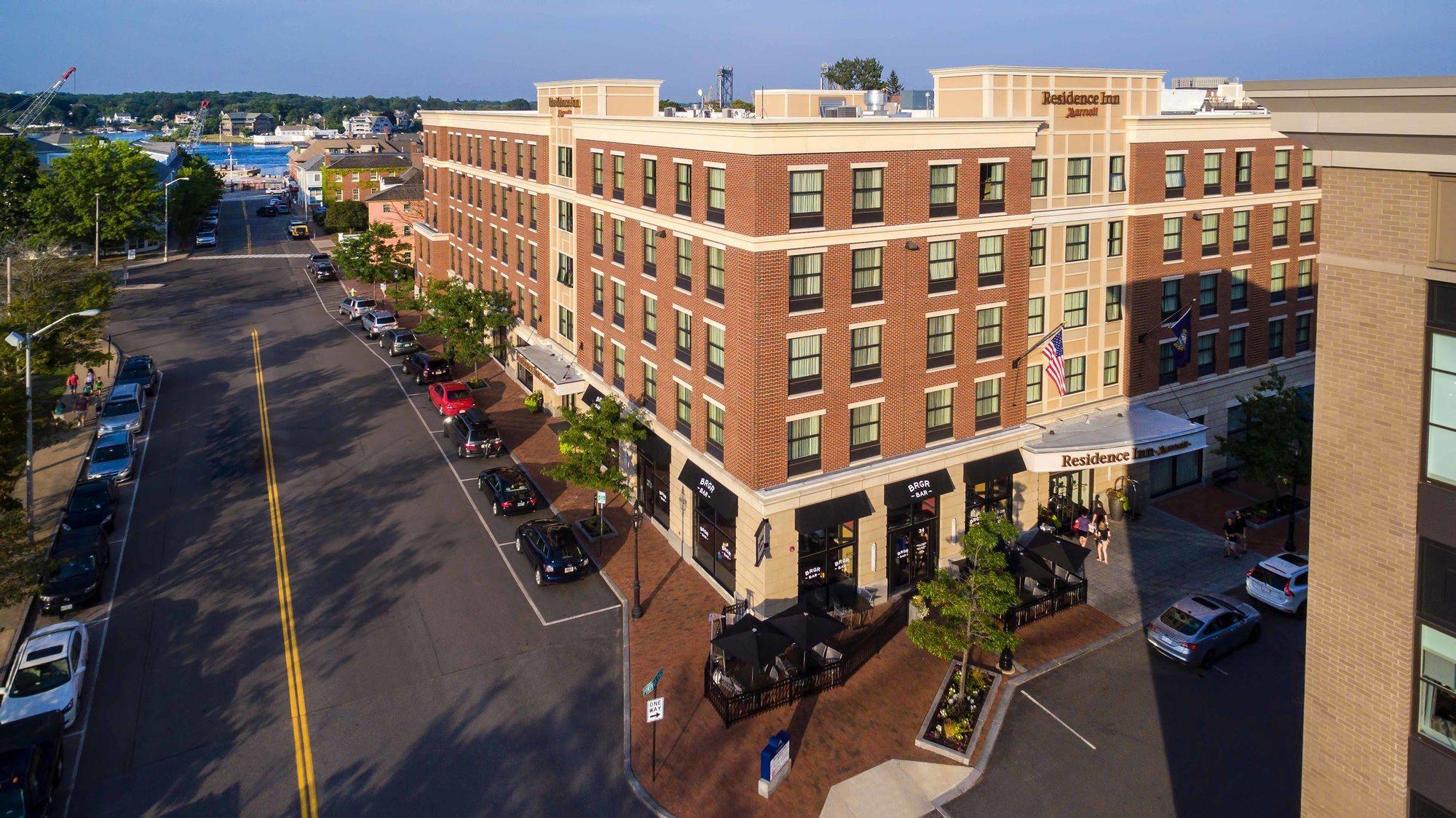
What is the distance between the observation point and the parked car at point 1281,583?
33000 mm

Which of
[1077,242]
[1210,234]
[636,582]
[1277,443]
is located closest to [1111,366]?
[1077,242]

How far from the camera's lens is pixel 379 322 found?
232 ft

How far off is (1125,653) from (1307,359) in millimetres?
24508

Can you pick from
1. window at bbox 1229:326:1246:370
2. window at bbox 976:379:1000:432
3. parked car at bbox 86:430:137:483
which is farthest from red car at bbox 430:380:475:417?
window at bbox 1229:326:1246:370

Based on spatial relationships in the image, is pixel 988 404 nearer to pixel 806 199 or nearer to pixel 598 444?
pixel 806 199

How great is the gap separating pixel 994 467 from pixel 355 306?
58.4 m

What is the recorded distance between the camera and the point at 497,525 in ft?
132

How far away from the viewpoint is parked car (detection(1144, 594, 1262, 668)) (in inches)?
1175

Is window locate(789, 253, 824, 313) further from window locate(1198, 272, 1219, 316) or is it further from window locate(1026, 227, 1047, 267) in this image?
window locate(1198, 272, 1219, 316)

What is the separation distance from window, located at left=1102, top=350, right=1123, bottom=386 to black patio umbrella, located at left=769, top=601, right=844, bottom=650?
62.8 ft

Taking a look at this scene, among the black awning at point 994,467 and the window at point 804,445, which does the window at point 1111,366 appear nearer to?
the black awning at point 994,467

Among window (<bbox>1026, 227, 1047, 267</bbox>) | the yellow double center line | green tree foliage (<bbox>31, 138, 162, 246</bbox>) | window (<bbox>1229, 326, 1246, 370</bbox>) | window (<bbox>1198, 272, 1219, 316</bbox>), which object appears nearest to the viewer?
the yellow double center line

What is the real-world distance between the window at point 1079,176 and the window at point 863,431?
12815 mm

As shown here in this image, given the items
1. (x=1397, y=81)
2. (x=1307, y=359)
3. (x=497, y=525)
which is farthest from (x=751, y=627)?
(x=1307, y=359)
